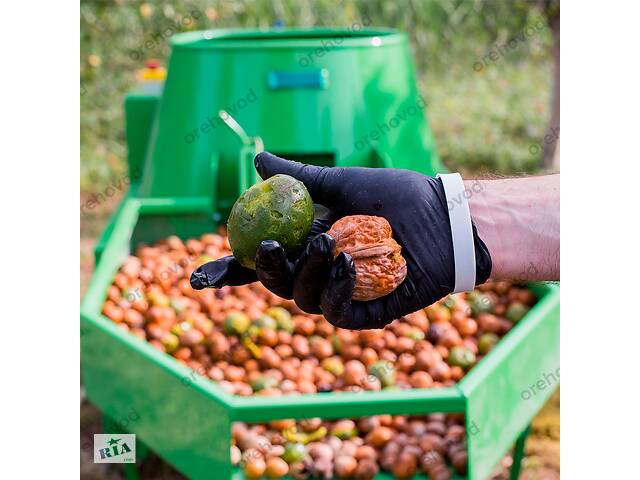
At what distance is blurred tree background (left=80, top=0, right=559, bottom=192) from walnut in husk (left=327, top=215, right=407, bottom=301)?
4.72m

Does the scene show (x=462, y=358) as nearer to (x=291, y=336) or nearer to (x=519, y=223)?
(x=291, y=336)

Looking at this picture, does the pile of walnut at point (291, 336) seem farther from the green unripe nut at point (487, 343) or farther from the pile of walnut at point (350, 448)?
the pile of walnut at point (350, 448)

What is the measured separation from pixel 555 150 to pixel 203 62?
3.47 metres

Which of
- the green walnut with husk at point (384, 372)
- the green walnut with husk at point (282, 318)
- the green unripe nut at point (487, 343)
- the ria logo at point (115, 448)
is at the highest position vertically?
the green walnut with husk at point (282, 318)

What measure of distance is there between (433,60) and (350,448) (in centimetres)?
606

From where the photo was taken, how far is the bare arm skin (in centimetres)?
204

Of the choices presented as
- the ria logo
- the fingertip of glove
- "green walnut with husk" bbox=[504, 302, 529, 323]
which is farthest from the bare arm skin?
the ria logo

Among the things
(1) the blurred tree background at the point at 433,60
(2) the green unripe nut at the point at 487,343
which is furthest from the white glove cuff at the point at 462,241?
(1) the blurred tree background at the point at 433,60

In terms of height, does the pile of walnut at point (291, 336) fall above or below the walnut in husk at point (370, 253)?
below

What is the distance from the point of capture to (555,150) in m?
6.58

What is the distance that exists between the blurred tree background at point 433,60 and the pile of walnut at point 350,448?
13.4 ft

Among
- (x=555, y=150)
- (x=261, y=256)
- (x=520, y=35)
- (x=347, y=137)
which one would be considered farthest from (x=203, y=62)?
(x=520, y=35)

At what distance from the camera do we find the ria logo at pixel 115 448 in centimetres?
326

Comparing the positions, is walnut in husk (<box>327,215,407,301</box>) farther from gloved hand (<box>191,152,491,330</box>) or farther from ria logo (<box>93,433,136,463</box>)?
ria logo (<box>93,433,136,463</box>)
